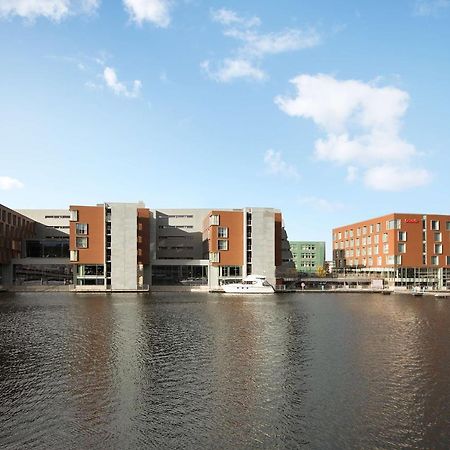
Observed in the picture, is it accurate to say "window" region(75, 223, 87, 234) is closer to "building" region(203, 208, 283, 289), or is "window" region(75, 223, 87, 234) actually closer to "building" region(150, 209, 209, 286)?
"building" region(203, 208, 283, 289)

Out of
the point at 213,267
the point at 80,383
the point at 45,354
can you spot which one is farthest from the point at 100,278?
the point at 80,383

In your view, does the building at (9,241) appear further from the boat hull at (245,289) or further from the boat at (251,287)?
the boat hull at (245,289)

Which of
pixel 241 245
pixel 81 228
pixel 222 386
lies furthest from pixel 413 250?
pixel 222 386

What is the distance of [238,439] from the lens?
19562 mm

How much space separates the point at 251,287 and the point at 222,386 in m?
83.5

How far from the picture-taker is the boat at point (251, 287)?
360 feet

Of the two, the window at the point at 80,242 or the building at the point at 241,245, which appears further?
the building at the point at 241,245

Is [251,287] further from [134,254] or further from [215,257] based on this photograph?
[134,254]

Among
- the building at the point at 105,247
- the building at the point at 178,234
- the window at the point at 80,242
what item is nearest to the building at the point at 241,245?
the building at the point at 105,247

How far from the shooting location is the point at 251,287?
110m

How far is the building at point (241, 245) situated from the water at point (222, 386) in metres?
66.9

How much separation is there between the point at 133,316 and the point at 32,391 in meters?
33.7

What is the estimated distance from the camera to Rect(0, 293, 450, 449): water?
65.5 feet

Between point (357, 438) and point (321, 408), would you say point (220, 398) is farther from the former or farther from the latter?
point (357, 438)
